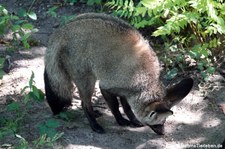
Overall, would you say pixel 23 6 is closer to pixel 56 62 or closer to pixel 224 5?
pixel 56 62

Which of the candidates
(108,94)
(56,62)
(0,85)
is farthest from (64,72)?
(0,85)

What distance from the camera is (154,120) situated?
19.9 feet

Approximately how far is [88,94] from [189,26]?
2.35m

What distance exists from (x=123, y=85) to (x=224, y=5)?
1.81 meters

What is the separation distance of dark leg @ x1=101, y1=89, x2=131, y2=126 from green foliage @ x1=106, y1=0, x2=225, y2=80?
106cm

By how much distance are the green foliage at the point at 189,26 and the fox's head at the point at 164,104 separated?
36.5 inches

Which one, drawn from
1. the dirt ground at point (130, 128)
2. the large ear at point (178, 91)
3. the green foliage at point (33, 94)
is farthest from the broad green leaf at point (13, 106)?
the large ear at point (178, 91)

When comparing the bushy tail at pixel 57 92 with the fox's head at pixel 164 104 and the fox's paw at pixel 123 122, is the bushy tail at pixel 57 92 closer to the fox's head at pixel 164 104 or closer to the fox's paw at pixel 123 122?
the fox's paw at pixel 123 122

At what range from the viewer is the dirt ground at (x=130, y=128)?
20.0 ft

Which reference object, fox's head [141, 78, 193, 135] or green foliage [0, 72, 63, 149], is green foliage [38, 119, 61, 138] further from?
fox's head [141, 78, 193, 135]

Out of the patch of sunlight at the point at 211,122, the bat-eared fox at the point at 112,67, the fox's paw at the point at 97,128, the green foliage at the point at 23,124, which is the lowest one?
the patch of sunlight at the point at 211,122

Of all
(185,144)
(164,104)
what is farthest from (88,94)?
(185,144)

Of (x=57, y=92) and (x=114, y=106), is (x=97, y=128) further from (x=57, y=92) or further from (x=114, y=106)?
(x=57, y=92)

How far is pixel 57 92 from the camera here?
6398mm
